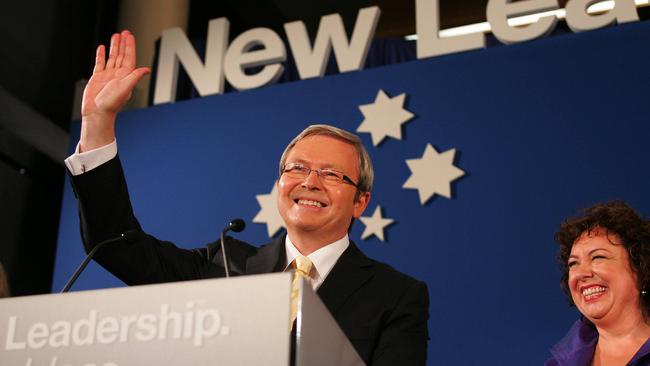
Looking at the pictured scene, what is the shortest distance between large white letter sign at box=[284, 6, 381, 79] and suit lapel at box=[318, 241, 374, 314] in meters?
2.51

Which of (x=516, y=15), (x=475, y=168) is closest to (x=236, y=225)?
(x=475, y=168)

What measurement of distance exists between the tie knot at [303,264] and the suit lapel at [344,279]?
59 millimetres

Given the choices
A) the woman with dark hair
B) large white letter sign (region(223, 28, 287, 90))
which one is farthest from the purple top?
large white letter sign (region(223, 28, 287, 90))

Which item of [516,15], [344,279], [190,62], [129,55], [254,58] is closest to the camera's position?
[344,279]

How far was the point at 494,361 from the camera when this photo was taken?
366cm

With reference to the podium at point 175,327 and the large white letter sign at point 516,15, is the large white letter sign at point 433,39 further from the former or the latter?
the podium at point 175,327

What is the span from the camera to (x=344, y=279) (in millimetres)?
2074

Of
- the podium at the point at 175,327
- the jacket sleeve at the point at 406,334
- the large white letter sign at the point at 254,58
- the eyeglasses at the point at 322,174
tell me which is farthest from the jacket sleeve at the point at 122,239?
the large white letter sign at the point at 254,58

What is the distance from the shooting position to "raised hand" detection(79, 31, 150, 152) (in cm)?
199

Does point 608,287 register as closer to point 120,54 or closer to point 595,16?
point 120,54

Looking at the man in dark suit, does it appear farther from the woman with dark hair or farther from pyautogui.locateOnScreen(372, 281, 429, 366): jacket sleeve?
the woman with dark hair

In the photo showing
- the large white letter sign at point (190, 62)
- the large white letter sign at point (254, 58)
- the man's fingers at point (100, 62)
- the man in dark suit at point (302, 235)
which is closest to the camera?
the man in dark suit at point (302, 235)

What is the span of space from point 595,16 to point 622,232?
172 centimetres

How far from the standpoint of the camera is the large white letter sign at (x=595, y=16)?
13.5 ft
